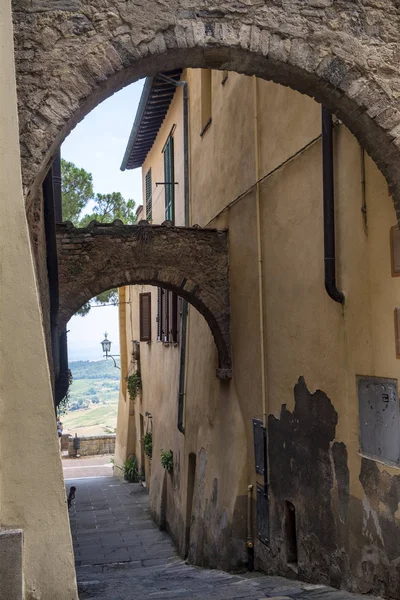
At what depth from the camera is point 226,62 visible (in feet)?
15.3

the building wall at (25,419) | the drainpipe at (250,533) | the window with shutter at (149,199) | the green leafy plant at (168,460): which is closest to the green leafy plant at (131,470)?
the green leafy plant at (168,460)

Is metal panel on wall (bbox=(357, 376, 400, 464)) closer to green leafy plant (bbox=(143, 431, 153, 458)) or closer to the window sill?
the window sill

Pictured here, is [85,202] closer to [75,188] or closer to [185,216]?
[75,188]

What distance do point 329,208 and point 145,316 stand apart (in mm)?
10877

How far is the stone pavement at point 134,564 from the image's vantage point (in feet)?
20.7

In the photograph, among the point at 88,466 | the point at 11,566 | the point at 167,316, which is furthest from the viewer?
the point at 88,466

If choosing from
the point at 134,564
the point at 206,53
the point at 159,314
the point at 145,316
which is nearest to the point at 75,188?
the point at 145,316

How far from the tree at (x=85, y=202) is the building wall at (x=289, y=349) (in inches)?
354

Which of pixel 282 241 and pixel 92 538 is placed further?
pixel 92 538

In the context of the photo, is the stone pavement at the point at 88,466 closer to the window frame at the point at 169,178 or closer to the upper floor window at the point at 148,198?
the upper floor window at the point at 148,198

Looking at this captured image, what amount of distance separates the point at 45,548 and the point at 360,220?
3.86 m

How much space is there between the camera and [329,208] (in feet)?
19.8

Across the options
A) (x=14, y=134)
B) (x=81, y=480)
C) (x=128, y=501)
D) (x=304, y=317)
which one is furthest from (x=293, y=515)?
(x=81, y=480)

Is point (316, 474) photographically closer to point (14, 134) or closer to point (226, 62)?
point (226, 62)
